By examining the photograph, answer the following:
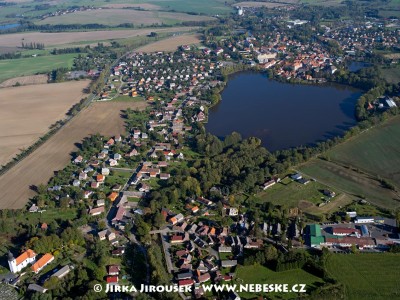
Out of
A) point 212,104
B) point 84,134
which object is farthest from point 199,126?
point 84,134

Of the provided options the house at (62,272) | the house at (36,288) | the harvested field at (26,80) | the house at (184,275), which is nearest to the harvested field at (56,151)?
the house at (62,272)

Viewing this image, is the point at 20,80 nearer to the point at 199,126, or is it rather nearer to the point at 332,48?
the point at 199,126

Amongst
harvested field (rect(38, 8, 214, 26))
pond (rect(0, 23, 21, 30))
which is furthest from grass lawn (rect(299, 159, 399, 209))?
pond (rect(0, 23, 21, 30))

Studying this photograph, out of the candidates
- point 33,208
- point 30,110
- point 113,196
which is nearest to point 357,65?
point 30,110

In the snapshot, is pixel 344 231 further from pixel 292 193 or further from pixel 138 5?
pixel 138 5

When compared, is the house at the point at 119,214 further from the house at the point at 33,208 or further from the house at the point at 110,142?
the house at the point at 110,142

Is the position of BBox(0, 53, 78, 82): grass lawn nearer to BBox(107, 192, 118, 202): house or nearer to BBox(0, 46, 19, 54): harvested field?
BBox(0, 46, 19, 54): harvested field
